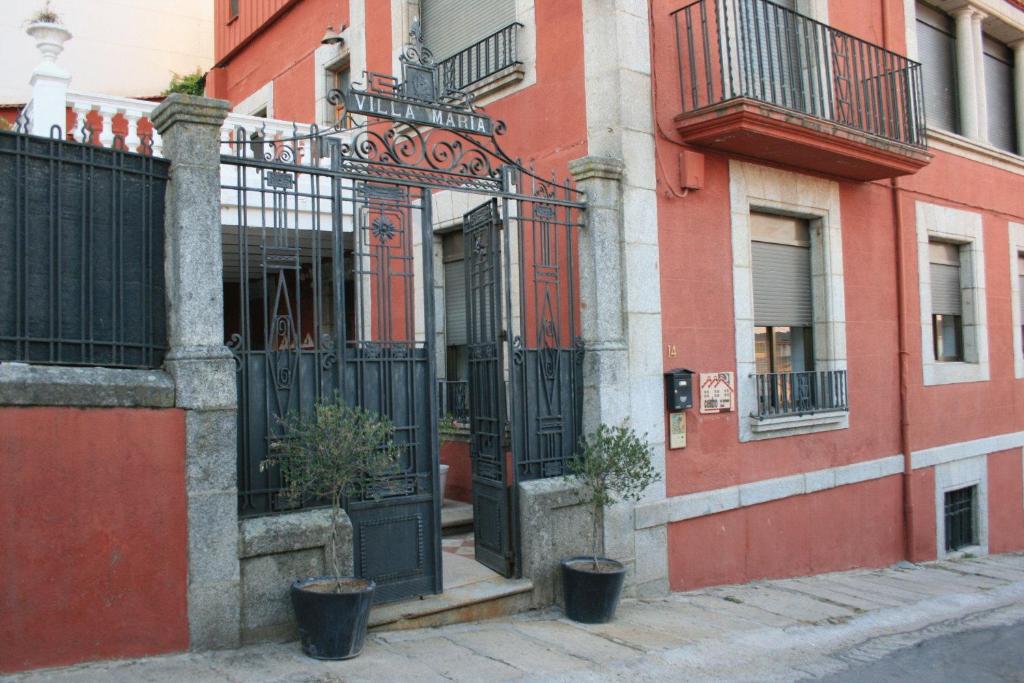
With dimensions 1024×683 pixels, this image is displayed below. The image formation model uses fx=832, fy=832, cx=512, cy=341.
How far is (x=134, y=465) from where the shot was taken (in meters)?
4.48

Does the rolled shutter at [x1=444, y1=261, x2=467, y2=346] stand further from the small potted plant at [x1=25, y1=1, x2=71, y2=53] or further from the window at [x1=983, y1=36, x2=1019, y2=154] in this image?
the window at [x1=983, y1=36, x2=1019, y2=154]

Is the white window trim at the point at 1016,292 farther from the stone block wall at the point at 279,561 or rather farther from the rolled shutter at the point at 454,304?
the stone block wall at the point at 279,561

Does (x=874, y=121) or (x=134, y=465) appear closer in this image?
(x=134, y=465)

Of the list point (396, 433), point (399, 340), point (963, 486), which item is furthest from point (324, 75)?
point (963, 486)

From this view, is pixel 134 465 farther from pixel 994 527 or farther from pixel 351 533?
pixel 994 527

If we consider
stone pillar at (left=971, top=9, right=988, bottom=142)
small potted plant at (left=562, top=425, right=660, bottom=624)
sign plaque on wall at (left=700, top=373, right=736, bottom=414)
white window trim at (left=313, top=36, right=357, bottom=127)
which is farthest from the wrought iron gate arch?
stone pillar at (left=971, top=9, right=988, bottom=142)

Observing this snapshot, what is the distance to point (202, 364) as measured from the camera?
471 cm

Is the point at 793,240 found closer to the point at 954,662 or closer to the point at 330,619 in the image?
the point at 954,662

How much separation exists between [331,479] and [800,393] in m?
5.53

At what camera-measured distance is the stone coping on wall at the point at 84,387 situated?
4188 mm

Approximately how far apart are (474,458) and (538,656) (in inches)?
77.4

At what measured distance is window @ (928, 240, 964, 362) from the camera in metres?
11.0

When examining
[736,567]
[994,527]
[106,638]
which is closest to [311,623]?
[106,638]

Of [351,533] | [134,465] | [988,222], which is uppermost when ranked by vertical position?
[988,222]
